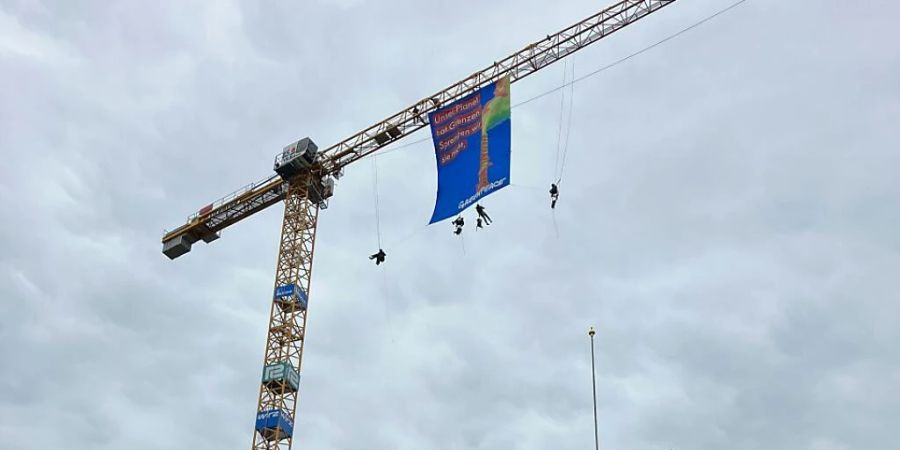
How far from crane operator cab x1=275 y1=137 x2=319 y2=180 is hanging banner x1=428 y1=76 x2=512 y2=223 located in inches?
775

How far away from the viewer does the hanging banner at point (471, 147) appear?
227 feet

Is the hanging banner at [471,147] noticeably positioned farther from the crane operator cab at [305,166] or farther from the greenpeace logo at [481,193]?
the crane operator cab at [305,166]

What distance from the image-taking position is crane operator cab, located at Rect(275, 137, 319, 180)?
92875 mm

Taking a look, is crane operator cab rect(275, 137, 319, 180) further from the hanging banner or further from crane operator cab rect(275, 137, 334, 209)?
the hanging banner

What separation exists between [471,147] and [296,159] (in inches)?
994

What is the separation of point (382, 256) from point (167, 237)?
87.1 feet

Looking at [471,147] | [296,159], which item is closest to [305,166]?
[296,159]

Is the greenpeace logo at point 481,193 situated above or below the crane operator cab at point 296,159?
below

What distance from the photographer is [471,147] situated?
2832 inches

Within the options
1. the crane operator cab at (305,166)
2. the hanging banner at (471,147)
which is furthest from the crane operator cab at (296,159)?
the hanging banner at (471,147)

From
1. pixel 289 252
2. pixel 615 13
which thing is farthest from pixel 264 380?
pixel 615 13

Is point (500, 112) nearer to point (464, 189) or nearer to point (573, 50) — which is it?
point (464, 189)

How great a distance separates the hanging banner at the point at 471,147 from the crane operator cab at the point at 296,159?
1968 cm

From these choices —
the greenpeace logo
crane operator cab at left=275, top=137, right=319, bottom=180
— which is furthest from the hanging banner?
crane operator cab at left=275, top=137, right=319, bottom=180
